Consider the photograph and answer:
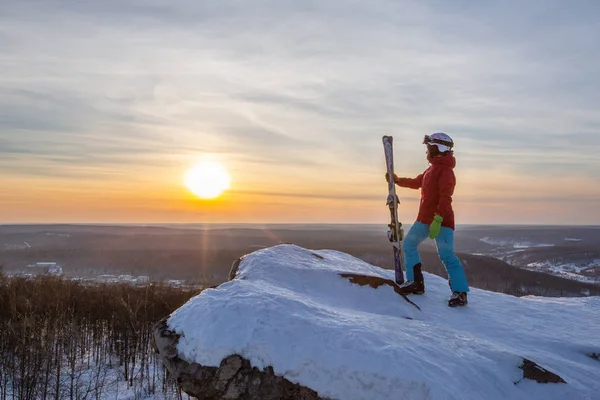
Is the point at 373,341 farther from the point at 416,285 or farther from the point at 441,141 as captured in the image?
the point at 441,141

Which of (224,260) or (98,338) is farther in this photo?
(224,260)

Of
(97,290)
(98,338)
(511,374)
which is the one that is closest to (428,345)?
(511,374)

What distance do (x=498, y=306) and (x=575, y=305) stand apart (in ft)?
5.88

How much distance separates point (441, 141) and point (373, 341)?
148 inches

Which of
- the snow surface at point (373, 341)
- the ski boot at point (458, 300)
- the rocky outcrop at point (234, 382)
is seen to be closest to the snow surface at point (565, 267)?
the ski boot at point (458, 300)

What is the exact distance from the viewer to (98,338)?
25.6 m

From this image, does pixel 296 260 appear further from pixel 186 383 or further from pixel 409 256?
pixel 186 383

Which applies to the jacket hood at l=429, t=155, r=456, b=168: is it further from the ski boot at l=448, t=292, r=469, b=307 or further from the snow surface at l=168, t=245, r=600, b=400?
the snow surface at l=168, t=245, r=600, b=400

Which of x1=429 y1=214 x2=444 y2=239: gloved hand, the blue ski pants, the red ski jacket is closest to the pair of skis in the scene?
the blue ski pants

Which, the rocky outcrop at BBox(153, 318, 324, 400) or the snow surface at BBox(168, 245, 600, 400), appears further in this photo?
the rocky outcrop at BBox(153, 318, 324, 400)

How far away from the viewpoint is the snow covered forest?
17984 millimetres

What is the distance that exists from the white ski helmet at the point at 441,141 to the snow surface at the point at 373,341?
2.31 m

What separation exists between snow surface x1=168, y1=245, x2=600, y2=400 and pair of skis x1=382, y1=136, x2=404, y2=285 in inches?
48.5

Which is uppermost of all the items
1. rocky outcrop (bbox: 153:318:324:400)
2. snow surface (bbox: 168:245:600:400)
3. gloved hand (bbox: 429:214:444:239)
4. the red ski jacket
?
the red ski jacket
